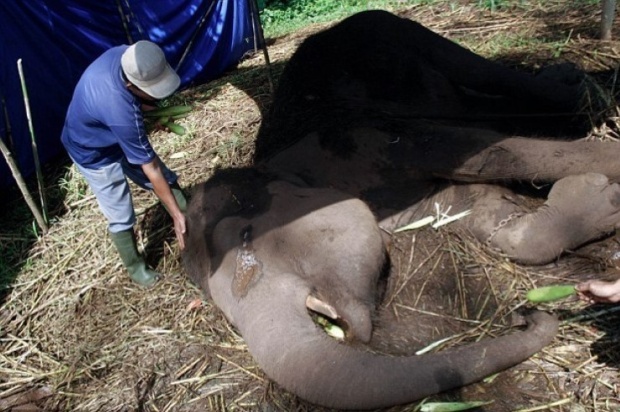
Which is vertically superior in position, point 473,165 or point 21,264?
point 473,165

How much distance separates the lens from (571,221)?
3725 millimetres

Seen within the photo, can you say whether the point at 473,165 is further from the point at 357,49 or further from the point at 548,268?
the point at 357,49

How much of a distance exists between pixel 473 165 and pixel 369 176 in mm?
708

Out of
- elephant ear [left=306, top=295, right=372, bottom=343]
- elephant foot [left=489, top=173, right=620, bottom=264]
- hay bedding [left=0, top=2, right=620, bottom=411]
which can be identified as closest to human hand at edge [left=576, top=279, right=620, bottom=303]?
hay bedding [left=0, top=2, right=620, bottom=411]

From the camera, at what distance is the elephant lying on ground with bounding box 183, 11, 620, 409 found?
2.80 m

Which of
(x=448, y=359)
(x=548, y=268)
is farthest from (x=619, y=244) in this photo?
(x=448, y=359)

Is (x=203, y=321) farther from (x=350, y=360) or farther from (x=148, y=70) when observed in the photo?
(x=148, y=70)

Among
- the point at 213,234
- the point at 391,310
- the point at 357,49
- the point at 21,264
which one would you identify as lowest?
the point at 21,264

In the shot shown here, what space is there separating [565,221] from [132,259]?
3.15 meters

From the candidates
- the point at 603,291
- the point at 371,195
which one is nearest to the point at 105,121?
the point at 371,195

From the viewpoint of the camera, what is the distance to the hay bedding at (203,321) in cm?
306

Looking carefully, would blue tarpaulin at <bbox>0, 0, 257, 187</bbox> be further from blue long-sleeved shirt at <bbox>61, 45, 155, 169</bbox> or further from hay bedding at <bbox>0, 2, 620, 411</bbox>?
blue long-sleeved shirt at <bbox>61, 45, 155, 169</bbox>

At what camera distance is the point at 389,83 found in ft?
15.7

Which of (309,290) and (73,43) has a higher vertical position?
(73,43)
